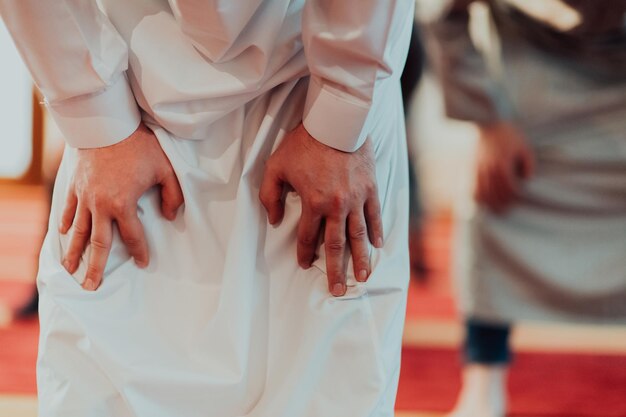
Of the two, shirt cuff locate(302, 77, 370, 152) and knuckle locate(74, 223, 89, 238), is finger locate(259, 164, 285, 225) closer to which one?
shirt cuff locate(302, 77, 370, 152)

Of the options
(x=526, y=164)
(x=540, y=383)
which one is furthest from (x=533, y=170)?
(x=540, y=383)

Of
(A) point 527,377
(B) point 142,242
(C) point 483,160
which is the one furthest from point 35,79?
(A) point 527,377

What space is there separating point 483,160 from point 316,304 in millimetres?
781

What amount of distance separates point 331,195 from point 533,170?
2.64 feet

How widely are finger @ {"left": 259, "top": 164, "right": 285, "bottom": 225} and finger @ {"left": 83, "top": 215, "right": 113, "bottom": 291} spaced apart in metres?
0.16

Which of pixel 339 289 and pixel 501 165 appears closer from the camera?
pixel 339 289

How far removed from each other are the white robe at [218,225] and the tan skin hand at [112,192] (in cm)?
1

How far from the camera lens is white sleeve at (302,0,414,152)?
2.66ft

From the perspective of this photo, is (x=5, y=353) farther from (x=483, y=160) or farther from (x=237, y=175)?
(x=237, y=175)

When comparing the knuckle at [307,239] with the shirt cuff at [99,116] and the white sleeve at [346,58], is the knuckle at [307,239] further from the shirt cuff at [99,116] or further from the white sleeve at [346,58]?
the shirt cuff at [99,116]

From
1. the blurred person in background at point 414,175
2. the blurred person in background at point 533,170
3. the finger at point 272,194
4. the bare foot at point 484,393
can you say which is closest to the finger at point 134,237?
the finger at point 272,194

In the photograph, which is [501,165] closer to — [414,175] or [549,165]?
[549,165]

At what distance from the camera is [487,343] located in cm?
165

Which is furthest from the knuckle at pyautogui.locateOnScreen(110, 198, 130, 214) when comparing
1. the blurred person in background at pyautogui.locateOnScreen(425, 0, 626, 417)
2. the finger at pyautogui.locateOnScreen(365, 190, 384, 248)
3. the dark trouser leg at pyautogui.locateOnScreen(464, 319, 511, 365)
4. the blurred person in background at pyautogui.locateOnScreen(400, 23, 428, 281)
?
the blurred person in background at pyautogui.locateOnScreen(400, 23, 428, 281)
